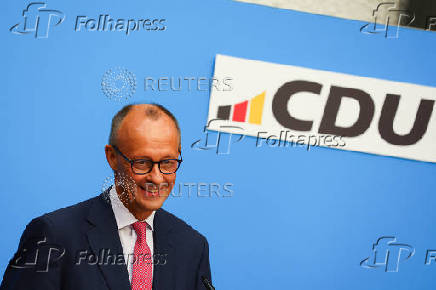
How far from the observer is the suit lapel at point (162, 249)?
4.37 ft

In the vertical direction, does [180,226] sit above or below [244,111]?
below

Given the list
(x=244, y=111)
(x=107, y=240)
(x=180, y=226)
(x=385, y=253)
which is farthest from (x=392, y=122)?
(x=107, y=240)

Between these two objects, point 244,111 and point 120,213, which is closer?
point 120,213

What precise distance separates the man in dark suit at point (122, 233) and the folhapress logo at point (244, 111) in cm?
119

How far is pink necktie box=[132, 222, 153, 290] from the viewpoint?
4.25ft

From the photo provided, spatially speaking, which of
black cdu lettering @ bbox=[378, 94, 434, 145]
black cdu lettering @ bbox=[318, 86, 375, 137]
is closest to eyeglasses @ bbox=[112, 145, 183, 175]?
black cdu lettering @ bbox=[318, 86, 375, 137]

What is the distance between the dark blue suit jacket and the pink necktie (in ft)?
0.08

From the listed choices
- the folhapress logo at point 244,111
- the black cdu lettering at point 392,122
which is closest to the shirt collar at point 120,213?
the folhapress logo at point 244,111

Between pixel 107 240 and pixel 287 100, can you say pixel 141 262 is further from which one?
pixel 287 100

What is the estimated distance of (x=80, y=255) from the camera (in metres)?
1.25

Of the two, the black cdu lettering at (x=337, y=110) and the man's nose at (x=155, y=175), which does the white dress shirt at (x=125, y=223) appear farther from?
the black cdu lettering at (x=337, y=110)

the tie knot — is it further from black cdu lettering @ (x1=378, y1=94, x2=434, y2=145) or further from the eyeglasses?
black cdu lettering @ (x1=378, y1=94, x2=434, y2=145)

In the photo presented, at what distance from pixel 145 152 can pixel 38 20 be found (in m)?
1.43

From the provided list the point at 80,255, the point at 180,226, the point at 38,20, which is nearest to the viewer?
the point at 80,255
